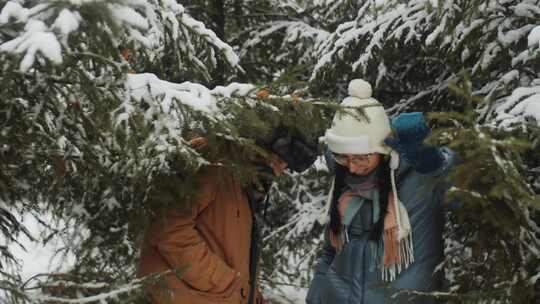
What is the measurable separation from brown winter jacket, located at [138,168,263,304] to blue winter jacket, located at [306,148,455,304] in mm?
579

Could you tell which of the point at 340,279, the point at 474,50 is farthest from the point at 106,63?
the point at 474,50

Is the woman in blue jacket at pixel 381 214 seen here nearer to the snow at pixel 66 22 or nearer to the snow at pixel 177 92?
A: the snow at pixel 177 92

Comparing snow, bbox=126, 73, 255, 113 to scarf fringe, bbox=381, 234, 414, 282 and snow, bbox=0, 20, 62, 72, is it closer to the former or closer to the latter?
snow, bbox=0, 20, 62, 72

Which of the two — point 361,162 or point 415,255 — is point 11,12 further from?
point 415,255

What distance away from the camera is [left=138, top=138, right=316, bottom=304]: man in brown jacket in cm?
343

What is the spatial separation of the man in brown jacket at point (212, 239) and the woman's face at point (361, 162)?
0.23m

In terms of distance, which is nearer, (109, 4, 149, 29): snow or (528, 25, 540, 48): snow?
(109, 4, 149, 29): snow

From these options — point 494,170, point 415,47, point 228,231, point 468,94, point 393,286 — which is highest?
point 415,47

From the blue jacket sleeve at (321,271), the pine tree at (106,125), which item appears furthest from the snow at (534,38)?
the blue jacket sleeve at (321,271)

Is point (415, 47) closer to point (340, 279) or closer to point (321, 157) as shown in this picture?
point (321, 157)

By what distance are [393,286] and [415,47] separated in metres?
2.77

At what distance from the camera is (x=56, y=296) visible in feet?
9.95

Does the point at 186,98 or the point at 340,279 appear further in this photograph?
the point at 340,279

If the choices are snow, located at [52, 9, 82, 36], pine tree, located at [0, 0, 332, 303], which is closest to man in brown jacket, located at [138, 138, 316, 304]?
pine tree, located at [0, 0, 332, 303]
